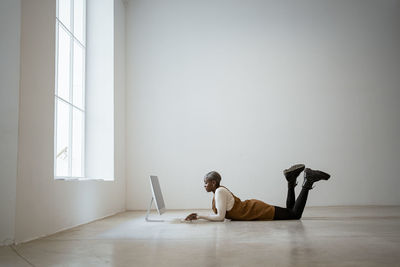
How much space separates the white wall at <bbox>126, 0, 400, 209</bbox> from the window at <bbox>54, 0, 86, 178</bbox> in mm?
1553

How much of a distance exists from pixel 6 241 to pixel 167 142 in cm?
515

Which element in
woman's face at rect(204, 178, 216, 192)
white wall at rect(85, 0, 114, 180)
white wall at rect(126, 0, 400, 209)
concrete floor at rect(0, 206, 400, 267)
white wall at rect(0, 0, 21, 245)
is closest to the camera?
concrete floor at rect(0, 206, 400, 267)

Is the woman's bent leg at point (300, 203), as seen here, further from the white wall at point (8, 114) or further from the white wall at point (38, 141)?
the white wall at point (8, 114)

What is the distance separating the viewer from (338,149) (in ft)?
27.9

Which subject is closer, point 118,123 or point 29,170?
point 29,170

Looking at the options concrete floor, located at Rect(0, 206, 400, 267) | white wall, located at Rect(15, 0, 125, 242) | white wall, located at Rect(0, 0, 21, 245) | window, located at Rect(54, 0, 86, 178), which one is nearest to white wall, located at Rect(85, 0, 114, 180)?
window, located at Rect(54, 0, 86, 178)

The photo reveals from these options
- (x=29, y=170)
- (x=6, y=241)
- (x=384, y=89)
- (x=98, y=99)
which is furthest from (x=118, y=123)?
(x=384, y=89)

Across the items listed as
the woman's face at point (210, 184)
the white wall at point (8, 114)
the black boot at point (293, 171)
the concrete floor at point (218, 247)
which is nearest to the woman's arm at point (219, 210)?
the woman's face at point (210, 184)

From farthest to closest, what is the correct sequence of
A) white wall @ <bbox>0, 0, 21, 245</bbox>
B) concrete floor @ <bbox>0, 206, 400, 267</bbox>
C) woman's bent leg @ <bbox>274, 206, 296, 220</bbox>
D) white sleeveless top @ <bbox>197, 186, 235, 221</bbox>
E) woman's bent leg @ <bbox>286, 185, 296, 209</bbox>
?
woman's bent leg @ <bbox>286, 185, 296, 209</bbox>
woman's bent leg @ <bbox>274, 206, 296, 220</bbox>
white sleeveless top @ <bbox>197, 186, 235, 221</bbox>
white wall @ <bbox>0, 0, 21, 245</bbox>
concrete floor @ <bbox>0, 206, 400, 267</bbox>

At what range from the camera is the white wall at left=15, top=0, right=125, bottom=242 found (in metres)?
3.81

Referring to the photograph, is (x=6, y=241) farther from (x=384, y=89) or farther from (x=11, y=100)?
(x=384, y=89)

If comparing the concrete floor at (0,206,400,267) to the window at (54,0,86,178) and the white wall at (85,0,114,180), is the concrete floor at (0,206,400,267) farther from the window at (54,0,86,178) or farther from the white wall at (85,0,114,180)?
the white wall at (85,0,114,180)

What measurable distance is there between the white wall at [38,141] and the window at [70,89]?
927 mm

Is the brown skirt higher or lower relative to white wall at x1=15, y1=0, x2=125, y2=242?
lower
